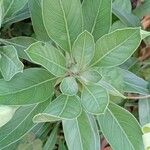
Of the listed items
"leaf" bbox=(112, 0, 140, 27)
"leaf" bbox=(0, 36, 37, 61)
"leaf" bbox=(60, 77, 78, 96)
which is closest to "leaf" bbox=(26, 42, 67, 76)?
"leaf" bbox=(60, 77, 78, 96)

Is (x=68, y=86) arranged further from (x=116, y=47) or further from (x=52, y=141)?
(x=52, y=141)

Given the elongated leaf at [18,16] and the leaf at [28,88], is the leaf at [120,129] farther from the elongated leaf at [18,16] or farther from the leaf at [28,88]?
the elongated leaf at [18,16]

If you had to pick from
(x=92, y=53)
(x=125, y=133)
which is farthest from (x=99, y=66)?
(x=125, y=133)

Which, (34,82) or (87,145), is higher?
(34,82)

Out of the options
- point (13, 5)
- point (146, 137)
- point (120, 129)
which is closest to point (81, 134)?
point (120, 129)

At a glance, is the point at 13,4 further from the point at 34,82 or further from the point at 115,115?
the point at 115,115

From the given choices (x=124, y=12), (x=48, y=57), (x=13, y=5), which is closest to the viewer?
(x=48, y=57)
